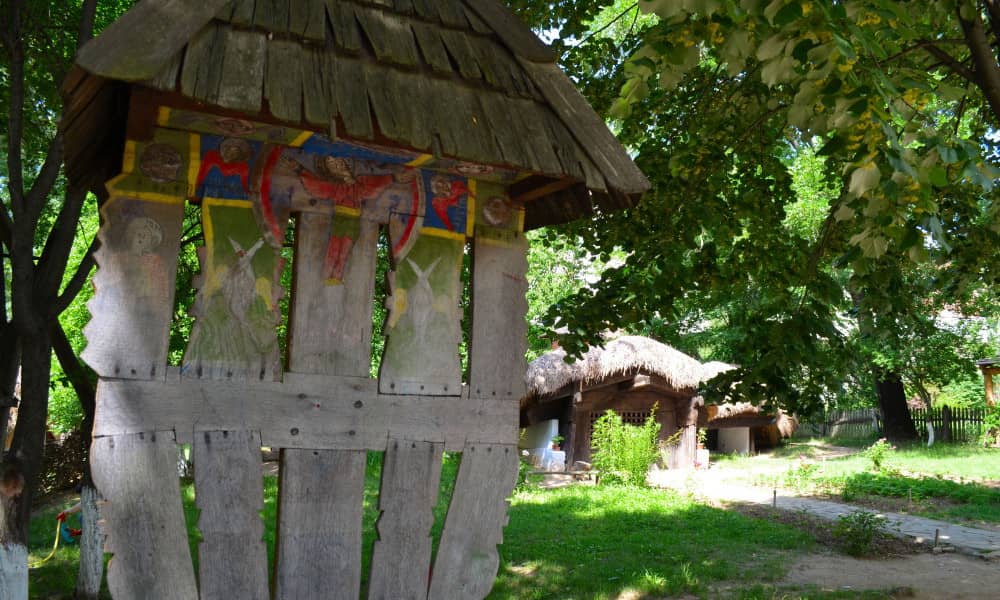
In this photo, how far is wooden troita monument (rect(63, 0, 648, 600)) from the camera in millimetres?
3502

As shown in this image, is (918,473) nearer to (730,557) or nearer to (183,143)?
(730,557)

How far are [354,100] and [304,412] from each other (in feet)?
4.64

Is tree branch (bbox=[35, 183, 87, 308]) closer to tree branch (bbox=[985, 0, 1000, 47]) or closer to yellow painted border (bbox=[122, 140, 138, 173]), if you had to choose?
yellow painted border (bbox=[122, 140, 138, 173])

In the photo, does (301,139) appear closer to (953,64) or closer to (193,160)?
Result: (193,160)

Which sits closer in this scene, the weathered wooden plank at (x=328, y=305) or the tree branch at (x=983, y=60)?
the weathered wooden plank at (x=328, y=305)

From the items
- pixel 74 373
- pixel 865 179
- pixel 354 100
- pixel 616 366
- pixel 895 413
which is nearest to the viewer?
pixel 865 179

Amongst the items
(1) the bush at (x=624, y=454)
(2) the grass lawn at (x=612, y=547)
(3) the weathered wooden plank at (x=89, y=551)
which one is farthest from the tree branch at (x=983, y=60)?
(1) the bush at (x=624, y=454)

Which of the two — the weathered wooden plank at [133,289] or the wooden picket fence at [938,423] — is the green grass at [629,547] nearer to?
the weathered wooden plank at [133,289]

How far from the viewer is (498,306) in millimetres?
4336

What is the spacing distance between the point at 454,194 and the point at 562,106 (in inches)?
27.6

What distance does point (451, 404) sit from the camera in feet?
13.5

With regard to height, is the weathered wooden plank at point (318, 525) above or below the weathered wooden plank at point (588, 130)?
below

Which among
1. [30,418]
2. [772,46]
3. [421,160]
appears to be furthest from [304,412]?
[30,418]

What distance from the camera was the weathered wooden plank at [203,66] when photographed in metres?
3.24
